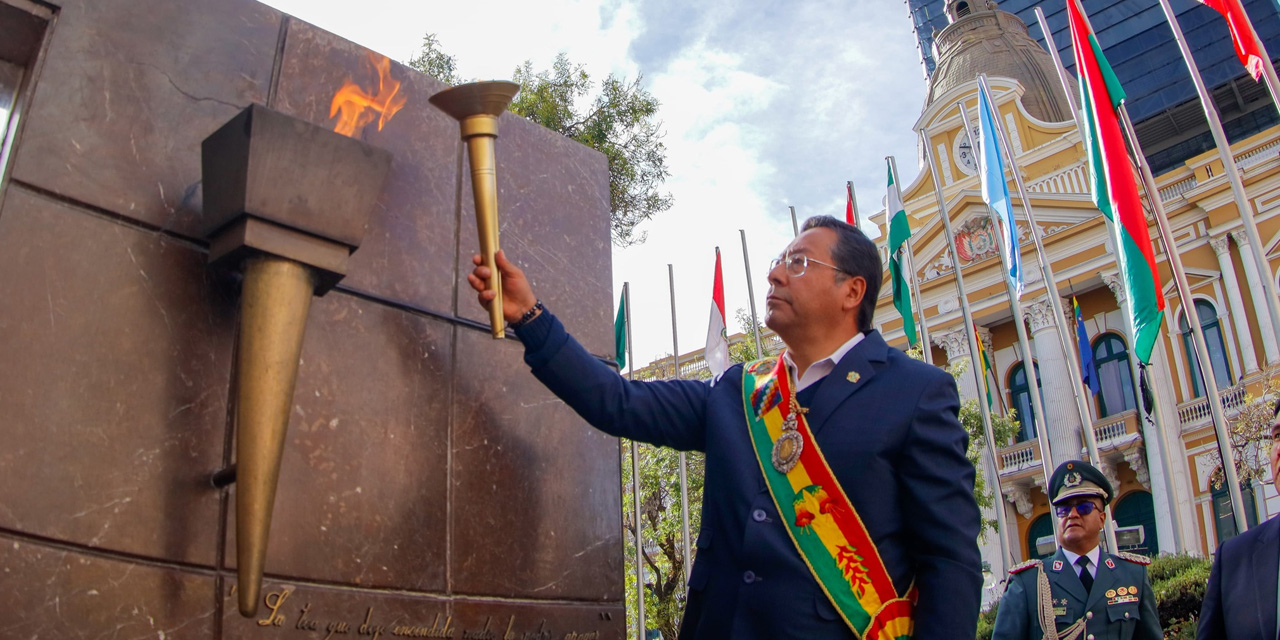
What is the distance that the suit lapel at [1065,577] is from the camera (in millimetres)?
4375

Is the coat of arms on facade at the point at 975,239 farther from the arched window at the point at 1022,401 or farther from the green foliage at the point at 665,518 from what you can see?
the green foliage at the point at 665,518

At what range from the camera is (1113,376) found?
2211 cm

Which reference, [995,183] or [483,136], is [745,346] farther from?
[483,136]

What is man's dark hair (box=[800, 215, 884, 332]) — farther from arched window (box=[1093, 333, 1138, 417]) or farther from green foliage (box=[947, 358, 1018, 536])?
arched window (box=[1093, 333, 1138, 417])

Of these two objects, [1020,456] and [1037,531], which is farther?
[1020,456]

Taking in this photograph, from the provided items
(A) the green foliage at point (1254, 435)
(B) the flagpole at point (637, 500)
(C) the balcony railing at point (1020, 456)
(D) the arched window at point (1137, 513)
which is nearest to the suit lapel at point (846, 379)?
(B) the flagpole at point (637, 500)

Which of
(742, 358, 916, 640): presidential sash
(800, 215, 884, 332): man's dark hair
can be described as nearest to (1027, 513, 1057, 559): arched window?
(800, 215, 884, 332): man's dark hair

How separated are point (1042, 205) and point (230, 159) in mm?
23759

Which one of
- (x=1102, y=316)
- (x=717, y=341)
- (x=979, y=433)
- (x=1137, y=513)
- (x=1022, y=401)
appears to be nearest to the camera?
(x=717, y=341)

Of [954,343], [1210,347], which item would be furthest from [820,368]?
[954,343]

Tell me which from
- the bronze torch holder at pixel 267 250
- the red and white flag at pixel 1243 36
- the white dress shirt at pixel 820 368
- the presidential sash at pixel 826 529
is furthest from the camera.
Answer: the red and white flag at pixel 1243 36

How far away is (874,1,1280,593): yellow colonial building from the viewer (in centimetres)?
1952

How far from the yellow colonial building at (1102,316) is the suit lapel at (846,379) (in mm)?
15662

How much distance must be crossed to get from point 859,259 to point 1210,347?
20.4 m
